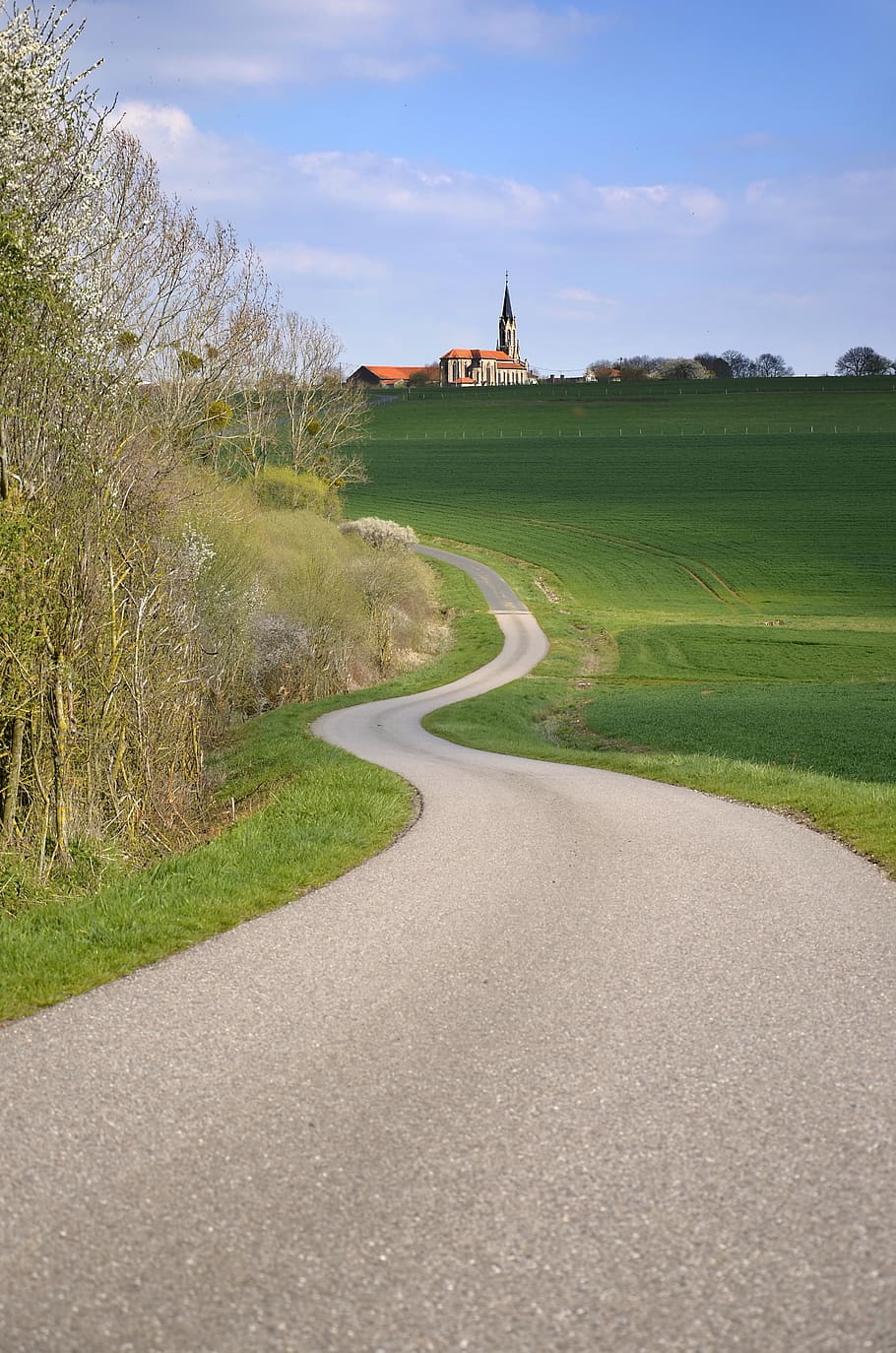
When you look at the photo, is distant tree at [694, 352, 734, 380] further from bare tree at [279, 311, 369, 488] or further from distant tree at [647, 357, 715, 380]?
bare tree at [279, 311, 369, 488]

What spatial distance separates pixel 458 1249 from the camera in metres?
4.25

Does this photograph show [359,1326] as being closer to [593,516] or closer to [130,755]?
[130,755]

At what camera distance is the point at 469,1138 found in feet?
16.9

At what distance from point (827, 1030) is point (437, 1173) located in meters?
2.80

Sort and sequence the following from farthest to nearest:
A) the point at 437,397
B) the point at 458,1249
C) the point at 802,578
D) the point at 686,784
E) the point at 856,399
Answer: the point at 437,397
the point at 856,399
the point at 802,578
the point at 686,784
the point at 458,1249

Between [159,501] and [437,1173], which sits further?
[159,501]

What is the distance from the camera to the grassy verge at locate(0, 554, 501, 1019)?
7648mm

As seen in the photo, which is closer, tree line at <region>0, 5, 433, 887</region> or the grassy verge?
the grassy verge

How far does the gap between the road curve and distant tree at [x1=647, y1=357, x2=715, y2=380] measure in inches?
6498

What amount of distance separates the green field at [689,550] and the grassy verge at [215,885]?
567 cm

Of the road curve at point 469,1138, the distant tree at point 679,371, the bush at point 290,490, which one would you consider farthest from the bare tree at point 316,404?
the distant tree at point 679,371

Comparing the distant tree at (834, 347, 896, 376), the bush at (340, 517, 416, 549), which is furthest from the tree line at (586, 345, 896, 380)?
the bush at (340, 517, 416, 549)

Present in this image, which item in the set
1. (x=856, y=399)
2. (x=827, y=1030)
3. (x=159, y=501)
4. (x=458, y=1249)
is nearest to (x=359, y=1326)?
(x=458, y=1249)

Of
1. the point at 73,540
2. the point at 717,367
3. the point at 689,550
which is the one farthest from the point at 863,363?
the point at 73,540
